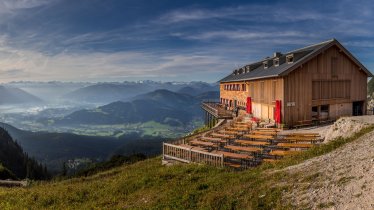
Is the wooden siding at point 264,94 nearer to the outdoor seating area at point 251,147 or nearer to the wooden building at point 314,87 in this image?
the wooden building at point 314,87

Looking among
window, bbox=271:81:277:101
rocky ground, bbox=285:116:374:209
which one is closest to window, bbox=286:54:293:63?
window, bbox=271:81:277:101

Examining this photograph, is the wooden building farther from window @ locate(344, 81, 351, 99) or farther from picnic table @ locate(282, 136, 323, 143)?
picnic table @ locate(282, 136, 323, 143)

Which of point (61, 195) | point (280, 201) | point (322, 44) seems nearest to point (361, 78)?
point (322, 44)

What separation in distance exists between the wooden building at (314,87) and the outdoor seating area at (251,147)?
12.2 ft

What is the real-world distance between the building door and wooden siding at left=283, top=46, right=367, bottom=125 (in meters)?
0.88

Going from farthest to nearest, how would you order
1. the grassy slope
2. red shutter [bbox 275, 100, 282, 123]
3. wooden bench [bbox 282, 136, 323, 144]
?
red shutter [bbox 275, 100, 282, 123]
wooden bench [bbox 282, 136, 323, 144]
the grassy slope

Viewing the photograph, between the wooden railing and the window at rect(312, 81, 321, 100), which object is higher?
the window at rect(312, 81, 321, 100)

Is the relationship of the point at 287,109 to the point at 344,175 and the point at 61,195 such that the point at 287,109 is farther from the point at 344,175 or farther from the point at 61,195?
the point at 61,195

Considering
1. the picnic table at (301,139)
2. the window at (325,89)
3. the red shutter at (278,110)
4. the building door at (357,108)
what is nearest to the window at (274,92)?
the red shutter at (278,110)

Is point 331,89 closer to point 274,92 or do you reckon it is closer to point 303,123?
point 303,123

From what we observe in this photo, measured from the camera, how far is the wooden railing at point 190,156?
20270mm

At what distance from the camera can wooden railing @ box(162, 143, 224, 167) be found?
20.3 m

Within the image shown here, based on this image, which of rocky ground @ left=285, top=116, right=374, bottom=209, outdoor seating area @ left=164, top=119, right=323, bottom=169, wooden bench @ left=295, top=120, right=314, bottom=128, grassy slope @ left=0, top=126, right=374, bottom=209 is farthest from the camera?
wooden bench @ left=295, top=120, right=314, bottom=128

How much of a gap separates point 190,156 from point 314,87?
1899 cm
